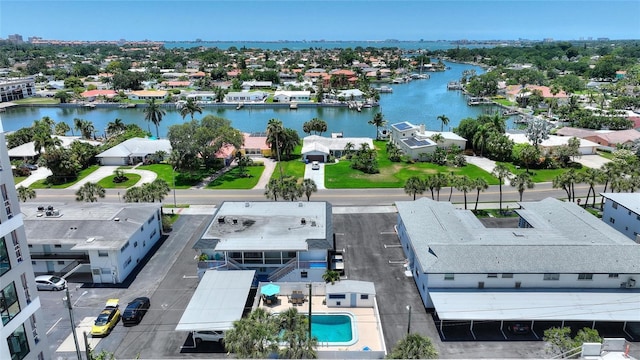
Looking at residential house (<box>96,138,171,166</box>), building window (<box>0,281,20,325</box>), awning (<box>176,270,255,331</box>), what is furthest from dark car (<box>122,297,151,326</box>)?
residential house (<box>96,138,171,166</box>)

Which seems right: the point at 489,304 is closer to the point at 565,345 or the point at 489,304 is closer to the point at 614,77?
the point at 565,345

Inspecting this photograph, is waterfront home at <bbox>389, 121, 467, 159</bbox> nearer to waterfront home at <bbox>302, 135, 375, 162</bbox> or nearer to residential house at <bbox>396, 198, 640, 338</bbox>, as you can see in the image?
waterfront home at <bbox>302, 135, 375, 162</bbox>

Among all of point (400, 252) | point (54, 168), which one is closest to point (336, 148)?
point (400, 252)

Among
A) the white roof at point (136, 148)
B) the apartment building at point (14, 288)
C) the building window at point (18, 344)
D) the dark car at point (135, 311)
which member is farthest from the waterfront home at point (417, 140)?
the building window at point (18, 344)

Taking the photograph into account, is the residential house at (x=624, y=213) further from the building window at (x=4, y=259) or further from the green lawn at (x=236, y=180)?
the building window at (x=4, y=259)

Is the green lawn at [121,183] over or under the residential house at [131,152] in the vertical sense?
under

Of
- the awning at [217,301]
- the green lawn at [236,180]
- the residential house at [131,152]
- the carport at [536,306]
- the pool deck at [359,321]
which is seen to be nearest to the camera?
the pool deck at [359,321]

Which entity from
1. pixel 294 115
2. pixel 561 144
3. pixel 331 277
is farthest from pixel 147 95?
pixel 331 277
